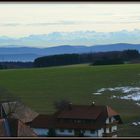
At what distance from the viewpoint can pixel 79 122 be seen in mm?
1730

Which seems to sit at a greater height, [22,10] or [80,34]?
[22,10]

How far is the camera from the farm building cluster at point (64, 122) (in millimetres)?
1667

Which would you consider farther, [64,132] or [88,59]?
[88,59]

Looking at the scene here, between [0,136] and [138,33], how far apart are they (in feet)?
2.91

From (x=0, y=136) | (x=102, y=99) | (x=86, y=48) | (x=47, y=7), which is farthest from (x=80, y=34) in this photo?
(x=0, y=136)

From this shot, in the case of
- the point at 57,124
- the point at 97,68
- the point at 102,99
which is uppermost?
the point at 97,68

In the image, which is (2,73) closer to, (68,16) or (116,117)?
(68,16)

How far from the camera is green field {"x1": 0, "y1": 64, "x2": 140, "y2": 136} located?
177 centimetres

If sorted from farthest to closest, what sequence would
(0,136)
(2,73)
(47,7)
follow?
(2,73) < (47,7) < (0,136)

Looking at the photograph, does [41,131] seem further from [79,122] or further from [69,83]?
[69,83]

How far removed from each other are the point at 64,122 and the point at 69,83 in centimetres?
23

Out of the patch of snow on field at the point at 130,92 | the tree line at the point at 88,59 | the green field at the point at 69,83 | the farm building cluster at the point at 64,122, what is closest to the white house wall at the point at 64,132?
the farm building cluster at the point at 64,122

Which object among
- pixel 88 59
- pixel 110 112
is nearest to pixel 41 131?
pixel 110 112

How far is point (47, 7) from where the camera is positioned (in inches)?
66.8
